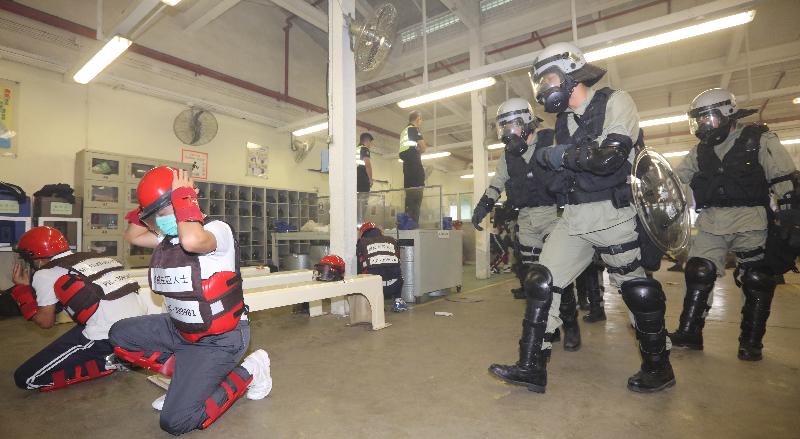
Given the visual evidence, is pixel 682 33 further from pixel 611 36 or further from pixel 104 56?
pixel 104 56

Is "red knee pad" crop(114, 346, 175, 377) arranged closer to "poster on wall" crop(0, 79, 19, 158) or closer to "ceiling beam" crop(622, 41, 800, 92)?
"poster on wall" crop(0, 79, 19, 158)

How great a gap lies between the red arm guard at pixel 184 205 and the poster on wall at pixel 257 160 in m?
8.85

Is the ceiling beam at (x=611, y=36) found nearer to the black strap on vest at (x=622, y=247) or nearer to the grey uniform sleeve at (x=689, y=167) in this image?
the grey uniform sleeve at (x=689, y=167)

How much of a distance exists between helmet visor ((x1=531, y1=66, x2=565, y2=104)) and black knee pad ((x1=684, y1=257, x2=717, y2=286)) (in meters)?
1.69

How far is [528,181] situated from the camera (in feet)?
10.7

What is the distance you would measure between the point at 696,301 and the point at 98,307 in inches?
159

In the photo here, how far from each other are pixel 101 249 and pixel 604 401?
774 centimetres

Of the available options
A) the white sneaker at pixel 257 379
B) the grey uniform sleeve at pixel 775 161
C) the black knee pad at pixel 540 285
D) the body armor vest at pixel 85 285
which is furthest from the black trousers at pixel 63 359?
the grey uniform sleeve at pixel 775 161

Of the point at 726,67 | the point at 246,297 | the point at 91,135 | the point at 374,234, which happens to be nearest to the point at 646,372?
the point at 246,297

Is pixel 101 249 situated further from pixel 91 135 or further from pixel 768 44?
pixel 768 44

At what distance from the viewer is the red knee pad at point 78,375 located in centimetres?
216

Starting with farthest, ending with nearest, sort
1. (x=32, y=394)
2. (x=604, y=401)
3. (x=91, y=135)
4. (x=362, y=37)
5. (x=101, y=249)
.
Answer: (x=91, y=135) < (x=101, y=249) < (x=362, y=37) < (x=32, y=394) < (x=604, y=401)

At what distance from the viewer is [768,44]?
872 cm

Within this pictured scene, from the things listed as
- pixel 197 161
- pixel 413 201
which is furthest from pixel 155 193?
pixel 197 161
